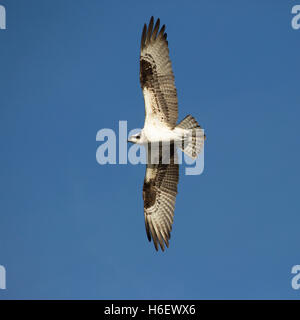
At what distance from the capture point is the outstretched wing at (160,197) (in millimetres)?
12758

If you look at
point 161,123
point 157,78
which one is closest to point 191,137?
point 161,123

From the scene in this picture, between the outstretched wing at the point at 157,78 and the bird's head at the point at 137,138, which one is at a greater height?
the outstretched wing at the point at 157,78

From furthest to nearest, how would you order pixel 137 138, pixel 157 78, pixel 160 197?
pixel 160 197 → pixel 137 138 → pixel 157 78

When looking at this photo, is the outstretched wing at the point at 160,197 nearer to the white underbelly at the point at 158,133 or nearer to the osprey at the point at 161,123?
the osprey at the point at 161,123

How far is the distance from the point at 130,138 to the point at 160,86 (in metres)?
1.21

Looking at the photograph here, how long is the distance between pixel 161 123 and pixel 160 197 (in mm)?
1727

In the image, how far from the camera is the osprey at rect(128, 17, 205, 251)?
39.3 feet

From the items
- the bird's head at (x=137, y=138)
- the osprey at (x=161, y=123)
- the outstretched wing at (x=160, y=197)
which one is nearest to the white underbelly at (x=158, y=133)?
the osprey at (x=161, y=123)

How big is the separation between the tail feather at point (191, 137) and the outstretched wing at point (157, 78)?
0.23 meters

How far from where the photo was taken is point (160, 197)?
42.7 ft

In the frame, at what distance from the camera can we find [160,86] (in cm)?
1196

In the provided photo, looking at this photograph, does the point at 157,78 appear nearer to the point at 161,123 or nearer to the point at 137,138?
the point at 161,123

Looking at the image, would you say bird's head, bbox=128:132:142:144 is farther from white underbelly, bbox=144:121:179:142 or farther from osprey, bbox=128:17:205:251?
white underbelly, bbox=144:121:179:142
